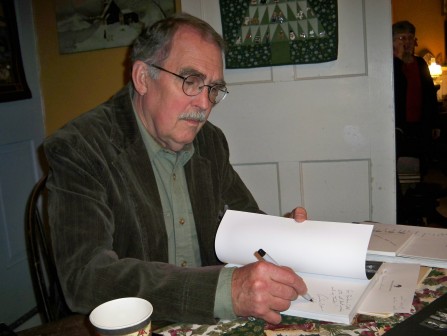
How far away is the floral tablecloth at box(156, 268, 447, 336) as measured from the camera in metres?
0.77

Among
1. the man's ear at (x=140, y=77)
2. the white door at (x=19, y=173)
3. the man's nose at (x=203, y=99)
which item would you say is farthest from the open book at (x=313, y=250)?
the white door at (x=19, y=173)

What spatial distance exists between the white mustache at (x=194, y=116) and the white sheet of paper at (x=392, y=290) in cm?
60

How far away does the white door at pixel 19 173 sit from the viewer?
91.7 inches

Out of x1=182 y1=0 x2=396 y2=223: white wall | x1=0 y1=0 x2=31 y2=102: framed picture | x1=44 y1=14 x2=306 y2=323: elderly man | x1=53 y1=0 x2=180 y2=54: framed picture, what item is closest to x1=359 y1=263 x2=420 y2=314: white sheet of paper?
x1=44 y1=14 x2=306 y2=323: elderly man

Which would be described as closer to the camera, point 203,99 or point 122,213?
point 122,213

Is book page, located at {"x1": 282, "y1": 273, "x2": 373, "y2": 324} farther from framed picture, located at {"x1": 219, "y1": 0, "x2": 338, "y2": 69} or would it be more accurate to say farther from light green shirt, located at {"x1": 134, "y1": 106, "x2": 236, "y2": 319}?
framed picture, located at {"x1": 219, "y1": 0, "x2": 338, "y2": 69}

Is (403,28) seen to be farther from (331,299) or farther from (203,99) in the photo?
(331,299)

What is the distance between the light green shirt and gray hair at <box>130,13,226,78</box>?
0.57ft

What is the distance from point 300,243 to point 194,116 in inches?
18.6

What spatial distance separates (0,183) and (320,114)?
1.68 metres

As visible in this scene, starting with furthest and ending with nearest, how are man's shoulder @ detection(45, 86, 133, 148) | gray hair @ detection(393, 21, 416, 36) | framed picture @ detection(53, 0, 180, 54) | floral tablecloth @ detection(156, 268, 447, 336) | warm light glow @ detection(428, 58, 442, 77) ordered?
warm light glow @ detection(428, 58, 442, 77)
gray hair @ detection(393, 21, 416, 36)
framed picture @ detection(53, 0, 180, 54)
man's shoulder @ detection(45, 86, 133, 148)
floral tablecloth @ detection(156, 268, 447, 336)

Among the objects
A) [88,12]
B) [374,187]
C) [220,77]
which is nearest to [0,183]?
[88,12]

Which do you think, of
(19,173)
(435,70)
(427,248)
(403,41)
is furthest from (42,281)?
(435,70)

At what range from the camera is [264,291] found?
2.61 feet
